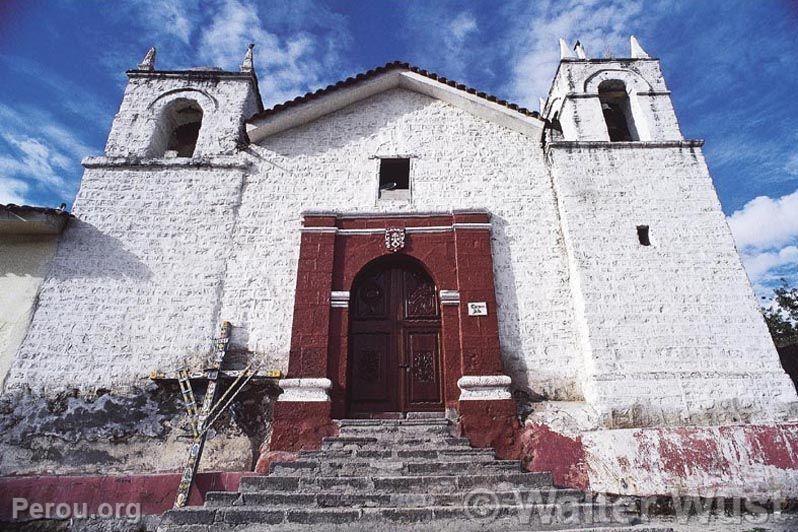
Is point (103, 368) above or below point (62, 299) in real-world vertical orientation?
below

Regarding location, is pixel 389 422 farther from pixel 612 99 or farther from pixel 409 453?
pixel 612 99

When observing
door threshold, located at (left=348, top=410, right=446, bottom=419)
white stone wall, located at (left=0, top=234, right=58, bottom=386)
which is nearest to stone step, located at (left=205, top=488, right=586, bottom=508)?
door threshold, located at (left=348, top=410, right=446, bottom=419)

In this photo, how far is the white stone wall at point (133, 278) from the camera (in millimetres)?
7172

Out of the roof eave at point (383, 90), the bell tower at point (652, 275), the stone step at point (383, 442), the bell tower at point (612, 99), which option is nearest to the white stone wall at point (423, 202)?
the roof eave at point (383, 90)

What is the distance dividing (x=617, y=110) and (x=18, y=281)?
38.0 feet

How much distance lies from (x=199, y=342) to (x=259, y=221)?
2.32 meters

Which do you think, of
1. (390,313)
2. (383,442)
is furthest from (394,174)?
(383,442)

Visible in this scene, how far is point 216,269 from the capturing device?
7938 mm

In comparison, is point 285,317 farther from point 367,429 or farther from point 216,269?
point 367,429

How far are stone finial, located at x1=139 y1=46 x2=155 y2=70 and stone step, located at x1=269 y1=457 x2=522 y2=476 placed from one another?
8885 mm

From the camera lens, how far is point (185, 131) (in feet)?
34.8

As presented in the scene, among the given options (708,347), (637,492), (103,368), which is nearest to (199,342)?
(103,368)

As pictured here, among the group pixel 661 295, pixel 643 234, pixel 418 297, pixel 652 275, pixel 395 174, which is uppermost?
pixel 395 174

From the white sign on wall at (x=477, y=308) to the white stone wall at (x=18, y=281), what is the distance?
687 cm
